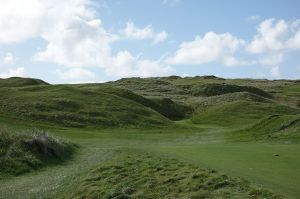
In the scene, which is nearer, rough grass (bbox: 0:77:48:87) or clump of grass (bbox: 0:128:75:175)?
clump of grass (bbox: 0:128:75:175)

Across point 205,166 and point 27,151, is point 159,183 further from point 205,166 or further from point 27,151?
point 27,151

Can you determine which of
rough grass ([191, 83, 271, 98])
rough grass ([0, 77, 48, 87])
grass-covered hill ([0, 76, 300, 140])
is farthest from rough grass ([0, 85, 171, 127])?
rough grass ([191, 83, 271, 98])

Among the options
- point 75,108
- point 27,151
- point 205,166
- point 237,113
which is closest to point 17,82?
point 75,108

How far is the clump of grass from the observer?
2975cm

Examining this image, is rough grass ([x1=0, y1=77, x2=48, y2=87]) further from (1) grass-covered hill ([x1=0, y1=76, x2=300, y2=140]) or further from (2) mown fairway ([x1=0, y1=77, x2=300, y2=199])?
(2) mown fairway ([x1=0, y1=77, x2=300, y2=199])

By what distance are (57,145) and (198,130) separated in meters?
30.5

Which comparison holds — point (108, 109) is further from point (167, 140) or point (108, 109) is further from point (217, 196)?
point (217, 196)

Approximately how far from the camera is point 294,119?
48375 mm

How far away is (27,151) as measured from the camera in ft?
106

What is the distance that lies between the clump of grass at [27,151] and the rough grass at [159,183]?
6.32 m

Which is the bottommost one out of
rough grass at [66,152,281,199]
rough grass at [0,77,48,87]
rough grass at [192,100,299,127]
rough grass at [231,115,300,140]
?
rough grass at [66,152,281,199]

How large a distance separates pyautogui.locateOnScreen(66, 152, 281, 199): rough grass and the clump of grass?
6315 millimetres

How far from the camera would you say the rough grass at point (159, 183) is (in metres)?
18.0

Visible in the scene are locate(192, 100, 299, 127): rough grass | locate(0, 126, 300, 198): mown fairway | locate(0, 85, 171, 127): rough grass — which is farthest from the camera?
locate(192, 100, 299, 127): rough grass
